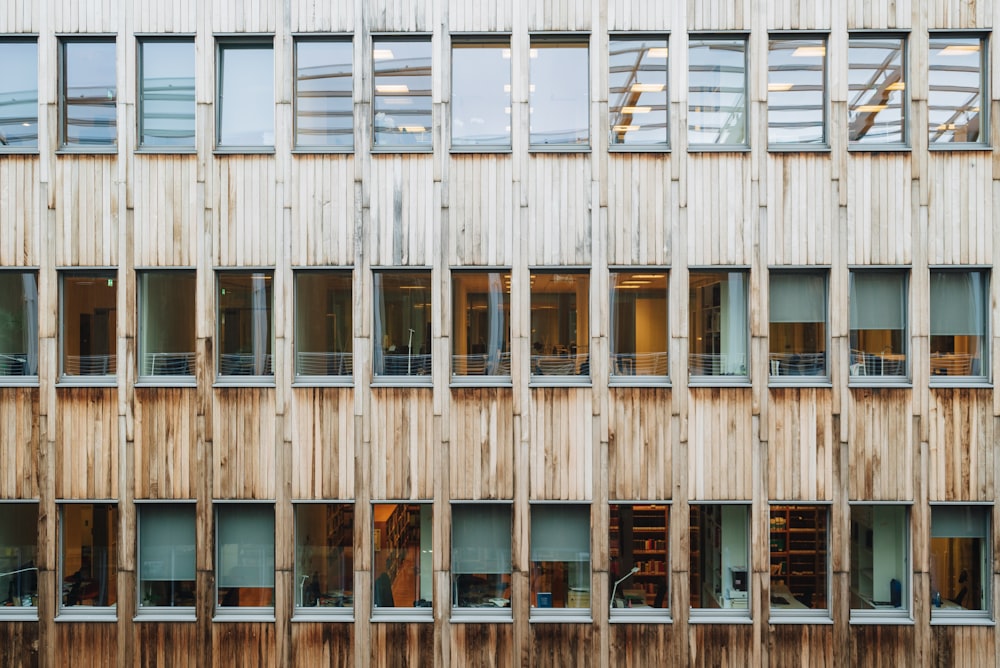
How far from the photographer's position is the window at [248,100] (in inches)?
485

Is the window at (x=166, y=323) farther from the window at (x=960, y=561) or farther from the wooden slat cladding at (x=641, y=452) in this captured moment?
the window at (x=960, y=561)

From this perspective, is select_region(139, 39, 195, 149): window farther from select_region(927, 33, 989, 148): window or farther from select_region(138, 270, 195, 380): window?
select_region(927, 33, 989, 148): window

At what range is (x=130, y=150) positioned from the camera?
12.1 meters

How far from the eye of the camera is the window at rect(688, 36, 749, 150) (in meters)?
12.1

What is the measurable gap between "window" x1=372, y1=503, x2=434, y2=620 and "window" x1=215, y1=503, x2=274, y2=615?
6.52 ft

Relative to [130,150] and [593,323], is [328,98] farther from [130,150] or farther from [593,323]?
[593,323]

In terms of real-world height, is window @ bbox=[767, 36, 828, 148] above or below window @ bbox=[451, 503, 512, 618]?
above

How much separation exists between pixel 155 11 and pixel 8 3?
2.78 m

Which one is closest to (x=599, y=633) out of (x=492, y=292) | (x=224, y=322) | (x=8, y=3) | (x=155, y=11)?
(x=492, y=292)

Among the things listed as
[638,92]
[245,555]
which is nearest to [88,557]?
[245,555]

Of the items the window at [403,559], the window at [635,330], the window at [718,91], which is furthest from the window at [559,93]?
the window at [403,559]

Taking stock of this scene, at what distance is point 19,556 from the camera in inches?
482

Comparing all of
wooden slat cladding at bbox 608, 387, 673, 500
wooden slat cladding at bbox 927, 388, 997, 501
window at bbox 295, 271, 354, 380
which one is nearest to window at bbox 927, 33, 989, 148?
wooden slat cladding at bbox 927, 388, 997, 501

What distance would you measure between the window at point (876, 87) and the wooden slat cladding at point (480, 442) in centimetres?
812
